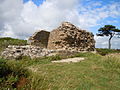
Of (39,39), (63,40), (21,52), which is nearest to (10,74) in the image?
(21,52)

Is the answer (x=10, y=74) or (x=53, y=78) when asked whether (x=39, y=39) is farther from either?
(x=10, y=74)

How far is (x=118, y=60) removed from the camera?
10.9 meters

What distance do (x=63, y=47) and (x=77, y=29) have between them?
2411 mm

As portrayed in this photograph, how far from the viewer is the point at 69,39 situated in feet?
51.6

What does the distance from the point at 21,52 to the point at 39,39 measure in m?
4.01

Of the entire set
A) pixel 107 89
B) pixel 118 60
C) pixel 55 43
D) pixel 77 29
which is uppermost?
pixel 77 29

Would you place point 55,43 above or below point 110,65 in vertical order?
above

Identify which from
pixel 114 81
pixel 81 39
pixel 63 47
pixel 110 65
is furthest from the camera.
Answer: pixel 81 39

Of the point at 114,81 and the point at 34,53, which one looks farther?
the point at 34,53

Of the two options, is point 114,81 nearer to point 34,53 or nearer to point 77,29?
point 34,53

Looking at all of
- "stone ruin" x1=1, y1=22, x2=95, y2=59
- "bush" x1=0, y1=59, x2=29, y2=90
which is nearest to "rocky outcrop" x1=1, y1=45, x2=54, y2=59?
"stone ruin" x1=1, y1=22, x2=95, y2=59

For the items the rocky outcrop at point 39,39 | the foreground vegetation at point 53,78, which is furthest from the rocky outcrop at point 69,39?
the foreground vegetation at point 53,78

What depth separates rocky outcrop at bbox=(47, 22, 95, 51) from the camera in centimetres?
1552

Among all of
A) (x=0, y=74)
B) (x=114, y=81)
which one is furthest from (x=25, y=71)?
(x=114, y=81)
